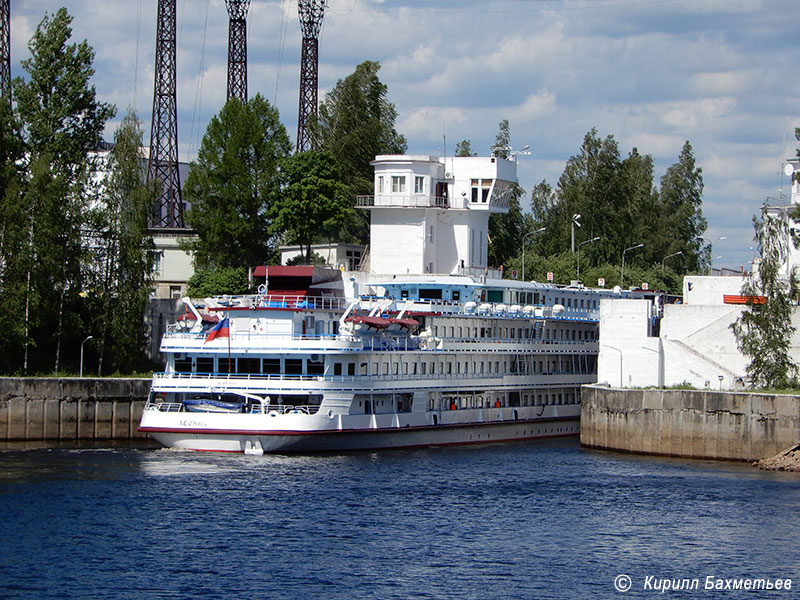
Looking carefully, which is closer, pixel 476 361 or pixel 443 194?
pixel 476 361

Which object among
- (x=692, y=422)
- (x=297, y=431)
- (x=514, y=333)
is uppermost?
(x=514, y=333)

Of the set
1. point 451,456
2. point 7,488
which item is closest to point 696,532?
point 451,456

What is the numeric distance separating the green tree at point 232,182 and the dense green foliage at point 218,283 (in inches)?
103

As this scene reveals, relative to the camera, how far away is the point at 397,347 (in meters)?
66.9

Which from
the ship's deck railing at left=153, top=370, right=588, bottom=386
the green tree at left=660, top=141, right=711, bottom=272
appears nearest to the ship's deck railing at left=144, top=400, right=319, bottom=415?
the ship's deck railing at left=153, top=370, right=588, bottom=386

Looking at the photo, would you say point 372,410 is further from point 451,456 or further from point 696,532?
point 696,532

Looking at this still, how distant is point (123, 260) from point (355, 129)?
35.8 m

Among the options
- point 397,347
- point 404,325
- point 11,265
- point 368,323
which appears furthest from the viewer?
point 11,265

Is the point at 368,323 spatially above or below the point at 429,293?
below

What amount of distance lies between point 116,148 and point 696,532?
4419 centimetres

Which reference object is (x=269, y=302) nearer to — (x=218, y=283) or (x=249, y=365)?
(x=249, y=365)

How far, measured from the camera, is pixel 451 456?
214ft

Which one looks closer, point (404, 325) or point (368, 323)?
point (368, 323)

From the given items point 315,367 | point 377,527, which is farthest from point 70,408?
point 377,527
